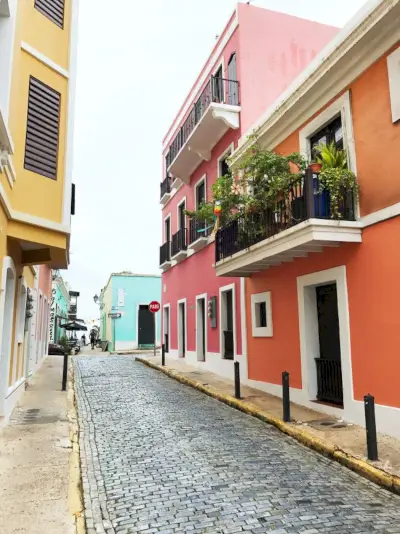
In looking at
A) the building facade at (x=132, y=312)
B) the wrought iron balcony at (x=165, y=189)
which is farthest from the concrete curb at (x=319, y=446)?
the building facade at (x=132, y=312)

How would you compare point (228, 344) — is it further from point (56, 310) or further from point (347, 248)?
point (56, 310)

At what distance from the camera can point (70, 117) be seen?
27.1 ft

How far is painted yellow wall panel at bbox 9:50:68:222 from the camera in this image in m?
6.96

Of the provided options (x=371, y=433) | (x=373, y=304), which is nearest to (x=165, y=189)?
(x=373, y=304)

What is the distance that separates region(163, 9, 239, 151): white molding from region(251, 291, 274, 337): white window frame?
8.14 m

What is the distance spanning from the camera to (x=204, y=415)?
814 cm

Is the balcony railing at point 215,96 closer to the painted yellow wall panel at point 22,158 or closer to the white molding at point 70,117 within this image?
the white molding at point 70,117

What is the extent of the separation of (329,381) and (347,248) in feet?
8.32

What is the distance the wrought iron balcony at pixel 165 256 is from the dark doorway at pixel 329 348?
10.7 m

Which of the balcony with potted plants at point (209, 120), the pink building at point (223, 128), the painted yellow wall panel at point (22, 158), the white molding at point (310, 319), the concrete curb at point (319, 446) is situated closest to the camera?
the concrete curb at point (319, 446)

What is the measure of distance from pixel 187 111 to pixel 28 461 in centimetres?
1458

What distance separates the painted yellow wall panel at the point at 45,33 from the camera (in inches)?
293

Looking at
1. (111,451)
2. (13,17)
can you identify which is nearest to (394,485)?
(111,451)

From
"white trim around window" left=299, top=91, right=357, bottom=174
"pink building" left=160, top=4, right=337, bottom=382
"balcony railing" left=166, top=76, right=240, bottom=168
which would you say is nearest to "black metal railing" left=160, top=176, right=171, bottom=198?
"pink building" left=160, top=4, right=337, bottom=382
